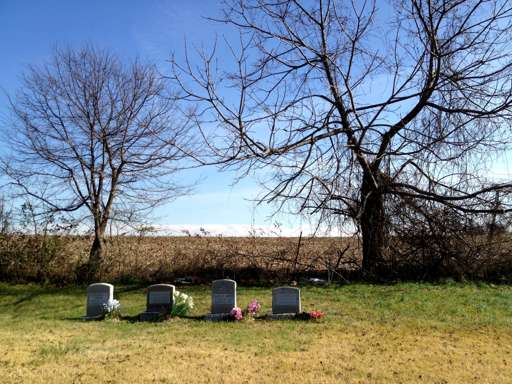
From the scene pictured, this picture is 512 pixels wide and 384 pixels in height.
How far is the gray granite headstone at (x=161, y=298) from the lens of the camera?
1027 cm

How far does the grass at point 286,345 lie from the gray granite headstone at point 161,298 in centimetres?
64

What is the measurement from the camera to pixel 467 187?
A: 47.9ft

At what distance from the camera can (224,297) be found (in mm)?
10273

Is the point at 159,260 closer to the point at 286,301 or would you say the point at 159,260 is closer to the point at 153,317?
the point at 153,317

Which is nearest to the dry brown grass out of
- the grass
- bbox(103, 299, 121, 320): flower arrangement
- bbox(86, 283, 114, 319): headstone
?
the grass

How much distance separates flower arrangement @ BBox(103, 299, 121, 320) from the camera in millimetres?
10148

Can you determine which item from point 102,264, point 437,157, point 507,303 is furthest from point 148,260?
point 507,303

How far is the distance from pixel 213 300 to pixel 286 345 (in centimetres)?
336

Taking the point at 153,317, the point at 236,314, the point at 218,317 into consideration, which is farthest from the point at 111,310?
the point at 236,314

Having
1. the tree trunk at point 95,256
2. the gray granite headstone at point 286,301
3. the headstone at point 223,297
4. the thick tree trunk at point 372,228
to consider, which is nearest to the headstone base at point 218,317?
the headstone at point 223,297

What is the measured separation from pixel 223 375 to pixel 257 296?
6877 mm

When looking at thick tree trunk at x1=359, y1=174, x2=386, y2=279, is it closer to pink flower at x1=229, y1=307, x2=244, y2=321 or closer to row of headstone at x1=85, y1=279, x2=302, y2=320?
row of headstone at x1=85, y1=279, x2=302, y2=320

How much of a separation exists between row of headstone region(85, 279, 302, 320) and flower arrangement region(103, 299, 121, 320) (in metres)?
0.08

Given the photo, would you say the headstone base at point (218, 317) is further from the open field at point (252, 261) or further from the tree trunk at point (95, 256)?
the tree trunk at point (95, 256)
